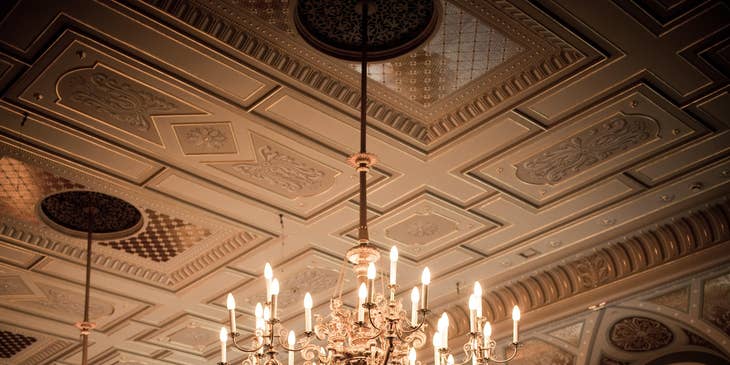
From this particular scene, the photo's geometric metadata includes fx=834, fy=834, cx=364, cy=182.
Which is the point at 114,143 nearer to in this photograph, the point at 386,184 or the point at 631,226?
the point at 386,184

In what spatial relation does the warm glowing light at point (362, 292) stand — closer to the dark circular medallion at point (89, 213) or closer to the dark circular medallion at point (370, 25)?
the dark circular medallion at point (370, 25)

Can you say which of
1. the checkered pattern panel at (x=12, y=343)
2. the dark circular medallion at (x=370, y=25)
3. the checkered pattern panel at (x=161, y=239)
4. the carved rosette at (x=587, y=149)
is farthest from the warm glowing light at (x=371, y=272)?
the checkered pattern panel at (x=12, y=343)

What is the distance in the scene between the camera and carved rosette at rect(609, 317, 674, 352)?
6.50 m

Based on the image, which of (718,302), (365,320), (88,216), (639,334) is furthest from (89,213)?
(718,302)

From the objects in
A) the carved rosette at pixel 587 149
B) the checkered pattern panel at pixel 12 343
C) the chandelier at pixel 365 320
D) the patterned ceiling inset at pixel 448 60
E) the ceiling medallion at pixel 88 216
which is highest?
the ceiling medallion at pixel 88 216

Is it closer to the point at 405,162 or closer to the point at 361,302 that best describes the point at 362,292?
the point at 361,302

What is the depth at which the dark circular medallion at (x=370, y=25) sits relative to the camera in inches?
179

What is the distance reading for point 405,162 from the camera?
19.0ft

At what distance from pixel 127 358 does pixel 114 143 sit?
157 inches

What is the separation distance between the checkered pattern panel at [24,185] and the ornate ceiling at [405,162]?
0.02 metres

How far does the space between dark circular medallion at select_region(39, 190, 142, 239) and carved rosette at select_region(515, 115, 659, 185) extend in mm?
3039

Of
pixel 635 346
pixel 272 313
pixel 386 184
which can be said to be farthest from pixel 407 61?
pixel 635 346

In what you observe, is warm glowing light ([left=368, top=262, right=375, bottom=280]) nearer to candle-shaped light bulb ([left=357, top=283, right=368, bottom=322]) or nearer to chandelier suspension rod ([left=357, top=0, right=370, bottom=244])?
candle-shaped light bulb ([left=357, top=283, right=368, bottom=322])

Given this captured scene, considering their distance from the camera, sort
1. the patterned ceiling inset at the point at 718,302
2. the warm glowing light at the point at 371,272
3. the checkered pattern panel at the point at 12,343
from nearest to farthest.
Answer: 1. the warm glowing light at the point at 371,272
2. the patterned ceiling inset at the point at 718,302
3. the checkered pattern panel at the point at 12,343
